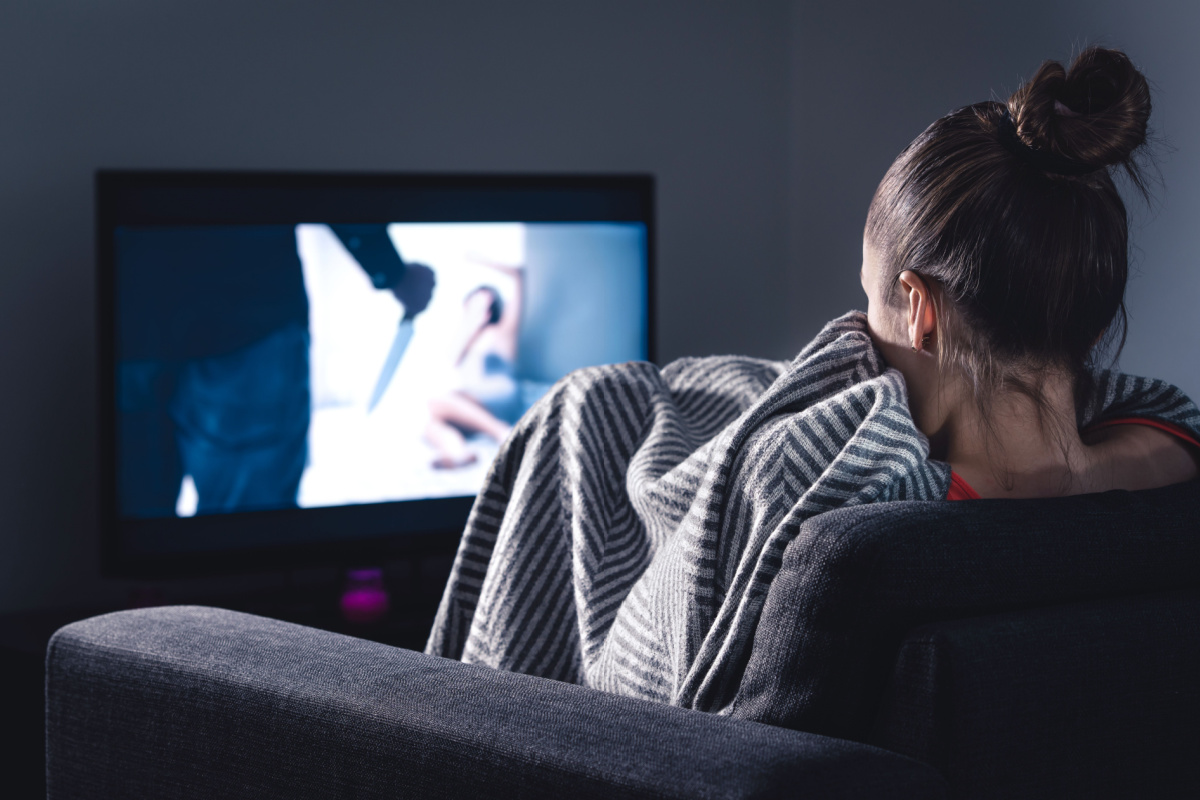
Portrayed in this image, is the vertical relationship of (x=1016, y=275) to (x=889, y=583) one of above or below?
above

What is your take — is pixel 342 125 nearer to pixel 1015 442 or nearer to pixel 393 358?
pixel 393 358

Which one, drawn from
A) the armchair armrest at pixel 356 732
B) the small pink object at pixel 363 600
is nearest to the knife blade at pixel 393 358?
the small pink object at pixel 363 600

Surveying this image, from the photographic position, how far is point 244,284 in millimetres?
2287

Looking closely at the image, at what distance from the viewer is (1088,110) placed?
3.28ft

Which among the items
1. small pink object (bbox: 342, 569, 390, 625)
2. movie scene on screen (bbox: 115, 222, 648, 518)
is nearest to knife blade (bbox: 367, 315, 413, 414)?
movie scene on screen (bbox: 115, 222, 648, 518)

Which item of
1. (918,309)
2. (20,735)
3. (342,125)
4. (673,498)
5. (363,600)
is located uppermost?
(342,125)

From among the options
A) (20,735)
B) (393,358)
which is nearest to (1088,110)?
(393,358)

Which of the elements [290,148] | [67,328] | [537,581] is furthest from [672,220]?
[537,581]

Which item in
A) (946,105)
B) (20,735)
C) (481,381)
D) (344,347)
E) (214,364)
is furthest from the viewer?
(946,105)

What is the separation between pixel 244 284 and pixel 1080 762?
6.09ft

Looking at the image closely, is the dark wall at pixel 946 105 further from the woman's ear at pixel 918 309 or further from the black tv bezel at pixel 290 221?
the woman's ear at pixel 918 309

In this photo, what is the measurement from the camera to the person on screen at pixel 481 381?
2.52 m

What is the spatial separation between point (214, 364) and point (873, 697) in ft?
5.75

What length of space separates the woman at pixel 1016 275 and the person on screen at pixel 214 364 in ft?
5.03
